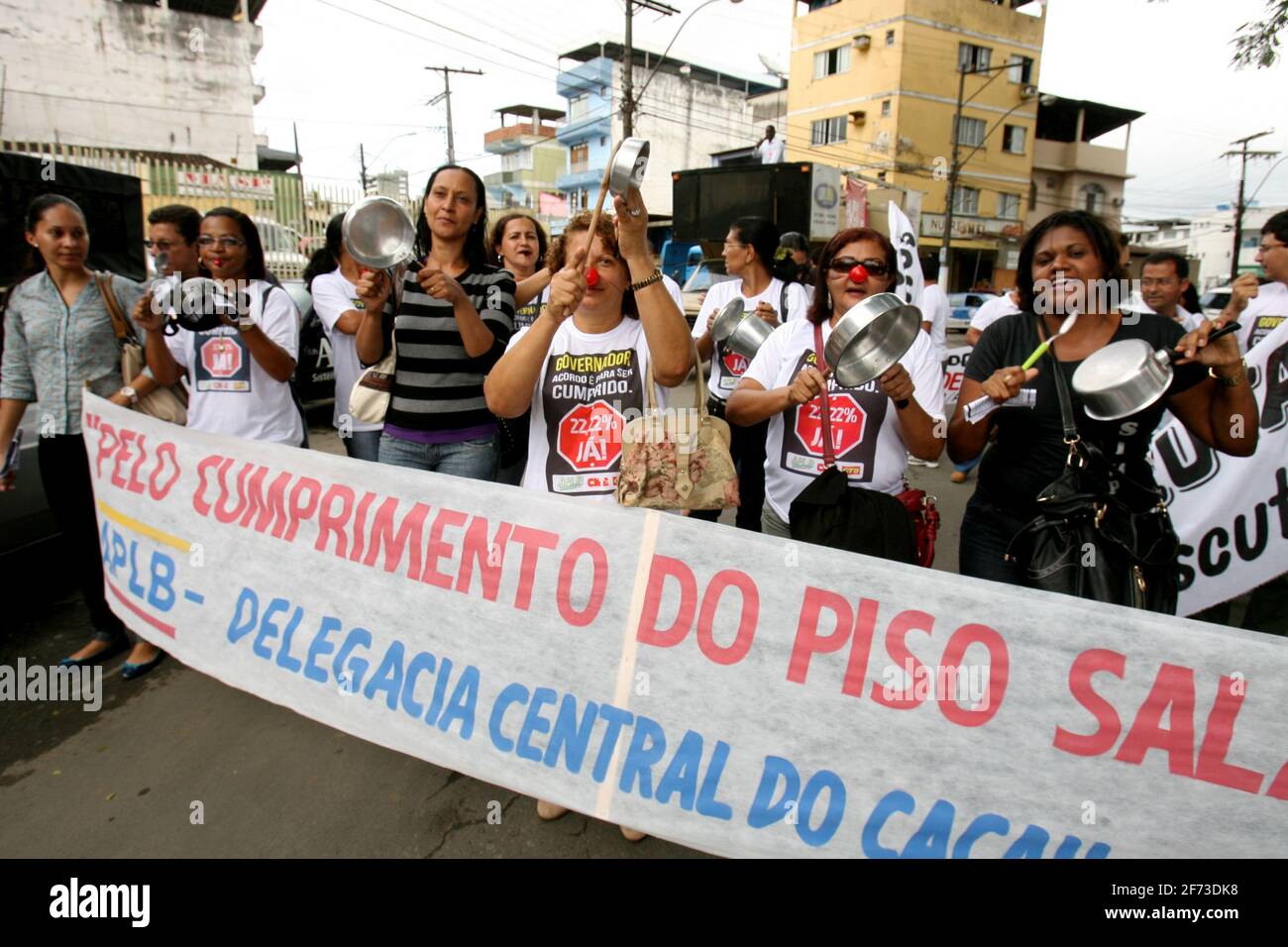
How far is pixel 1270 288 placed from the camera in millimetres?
4242

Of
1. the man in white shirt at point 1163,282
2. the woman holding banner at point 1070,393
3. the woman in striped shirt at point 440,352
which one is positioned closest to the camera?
the woman holding banner at point 1070,393

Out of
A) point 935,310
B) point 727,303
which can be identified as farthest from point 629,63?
point 727,303

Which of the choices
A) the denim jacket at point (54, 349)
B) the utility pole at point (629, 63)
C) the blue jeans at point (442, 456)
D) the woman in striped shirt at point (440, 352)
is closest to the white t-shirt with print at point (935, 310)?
the woman in striped shirt at point (440, 352)

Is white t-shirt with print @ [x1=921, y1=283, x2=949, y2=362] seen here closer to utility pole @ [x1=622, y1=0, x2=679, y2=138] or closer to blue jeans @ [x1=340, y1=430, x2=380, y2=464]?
blue jeans @ [x1=340, y1=430, x2=380, y2=464]

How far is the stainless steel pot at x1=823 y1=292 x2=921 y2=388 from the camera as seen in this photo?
2.08 metres

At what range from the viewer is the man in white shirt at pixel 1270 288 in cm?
380

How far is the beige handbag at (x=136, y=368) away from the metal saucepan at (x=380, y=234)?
4.93ft

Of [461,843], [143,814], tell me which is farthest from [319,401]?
[461,843]

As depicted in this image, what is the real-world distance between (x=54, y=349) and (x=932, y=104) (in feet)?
126

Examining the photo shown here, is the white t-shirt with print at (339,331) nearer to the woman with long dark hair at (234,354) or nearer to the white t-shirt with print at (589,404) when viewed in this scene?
the woman with long dark hair at (234,354)

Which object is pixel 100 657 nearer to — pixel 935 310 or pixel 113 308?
pixel 113 308

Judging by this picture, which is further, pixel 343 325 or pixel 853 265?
pixel 343 325

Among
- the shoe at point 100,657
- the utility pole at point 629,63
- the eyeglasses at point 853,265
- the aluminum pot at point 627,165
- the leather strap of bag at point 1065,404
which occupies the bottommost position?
the shoe at point 100,657

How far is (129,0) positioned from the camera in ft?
79.6
